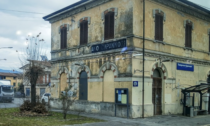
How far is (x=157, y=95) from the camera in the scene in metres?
20.0

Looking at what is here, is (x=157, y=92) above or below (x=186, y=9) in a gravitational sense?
below

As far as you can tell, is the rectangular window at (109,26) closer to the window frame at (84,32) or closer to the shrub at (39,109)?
the window frame at (84,32)

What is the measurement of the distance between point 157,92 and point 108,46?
528 cm

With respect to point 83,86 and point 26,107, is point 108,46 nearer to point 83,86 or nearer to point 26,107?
point 83,86

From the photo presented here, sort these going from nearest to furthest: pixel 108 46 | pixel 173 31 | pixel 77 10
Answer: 1. pixel 108 46
2. pixel 173 31
3. pixel 77 10

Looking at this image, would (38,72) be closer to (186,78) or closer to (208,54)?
(186,78)

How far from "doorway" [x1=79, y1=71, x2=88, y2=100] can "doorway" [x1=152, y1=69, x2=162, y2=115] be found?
19.3 feet

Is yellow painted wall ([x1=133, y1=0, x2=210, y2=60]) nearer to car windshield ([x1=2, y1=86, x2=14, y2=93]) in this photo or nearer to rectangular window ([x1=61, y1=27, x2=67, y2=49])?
rectangular window ([x1=61, y1=27, x2=67, y2=49])

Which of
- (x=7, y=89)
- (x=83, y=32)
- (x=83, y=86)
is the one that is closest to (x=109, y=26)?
(x=83, y=32)

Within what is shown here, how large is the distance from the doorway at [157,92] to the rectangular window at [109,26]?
4595mm

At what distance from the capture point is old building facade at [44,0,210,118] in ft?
60.8

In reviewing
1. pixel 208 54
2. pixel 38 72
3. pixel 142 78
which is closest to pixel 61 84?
pixel 38 72

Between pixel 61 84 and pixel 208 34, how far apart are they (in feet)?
50.0

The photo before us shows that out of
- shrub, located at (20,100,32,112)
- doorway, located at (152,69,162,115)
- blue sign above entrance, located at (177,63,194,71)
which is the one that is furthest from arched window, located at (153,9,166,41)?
shrub, located at (20,100,32,112)
